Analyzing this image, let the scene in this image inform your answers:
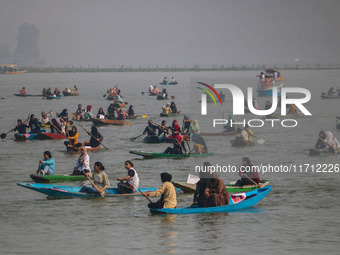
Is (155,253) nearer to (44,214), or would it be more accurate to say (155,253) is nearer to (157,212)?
(157,212)

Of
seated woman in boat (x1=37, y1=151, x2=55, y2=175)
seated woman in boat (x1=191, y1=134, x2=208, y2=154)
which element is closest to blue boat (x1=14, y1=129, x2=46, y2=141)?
seated woman in boat (x1=191, y1=134, x2=208, y2=154)

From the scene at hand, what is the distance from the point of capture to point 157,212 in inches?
714

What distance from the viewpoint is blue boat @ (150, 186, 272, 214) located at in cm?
1789

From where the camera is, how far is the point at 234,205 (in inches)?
735

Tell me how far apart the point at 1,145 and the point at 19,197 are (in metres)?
14.9

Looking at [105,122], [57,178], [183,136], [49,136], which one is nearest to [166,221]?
[57,178]

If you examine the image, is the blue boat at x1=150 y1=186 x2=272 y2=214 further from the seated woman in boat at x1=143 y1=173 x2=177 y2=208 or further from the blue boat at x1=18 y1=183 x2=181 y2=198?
the blue boat at x1=18 y1=183 x2=181 y2=198

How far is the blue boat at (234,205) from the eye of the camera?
17.9m

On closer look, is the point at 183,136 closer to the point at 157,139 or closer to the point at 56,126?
the point at 157,139

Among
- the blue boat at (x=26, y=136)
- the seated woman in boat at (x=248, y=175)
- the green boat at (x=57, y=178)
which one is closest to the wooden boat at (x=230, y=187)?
the seated woman in boat at (x=248, y=175)

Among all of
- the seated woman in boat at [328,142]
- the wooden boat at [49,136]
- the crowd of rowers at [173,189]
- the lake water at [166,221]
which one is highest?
the seated woman in boat at [328,142]

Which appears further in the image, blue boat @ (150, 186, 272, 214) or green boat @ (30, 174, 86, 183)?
green boat @ (30, 174, 86, 183)

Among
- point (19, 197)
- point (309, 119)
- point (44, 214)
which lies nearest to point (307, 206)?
point (44, 214)

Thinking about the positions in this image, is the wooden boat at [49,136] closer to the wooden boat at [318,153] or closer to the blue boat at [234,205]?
the wooden boat at [318,153]
